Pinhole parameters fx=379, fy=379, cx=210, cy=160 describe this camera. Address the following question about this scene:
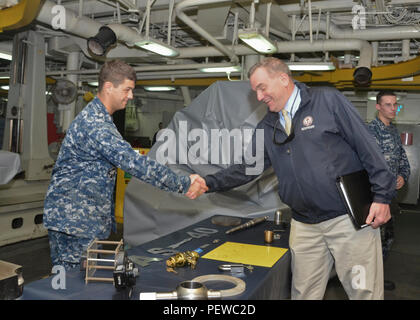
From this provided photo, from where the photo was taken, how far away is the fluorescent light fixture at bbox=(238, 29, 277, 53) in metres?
4.49

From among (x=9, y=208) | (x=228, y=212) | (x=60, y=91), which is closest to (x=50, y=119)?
(x=60, y=91)

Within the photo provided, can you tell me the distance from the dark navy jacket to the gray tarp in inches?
63.6

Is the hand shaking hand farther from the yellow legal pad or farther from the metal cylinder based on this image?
the metal cylinder

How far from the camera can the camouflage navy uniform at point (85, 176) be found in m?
2.04

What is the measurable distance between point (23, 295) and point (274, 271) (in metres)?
1.09

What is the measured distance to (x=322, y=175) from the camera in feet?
6.01

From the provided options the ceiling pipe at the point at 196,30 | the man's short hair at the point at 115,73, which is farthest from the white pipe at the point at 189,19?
the man's short hair at the point at 115,73

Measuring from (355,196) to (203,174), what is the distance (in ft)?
6.82

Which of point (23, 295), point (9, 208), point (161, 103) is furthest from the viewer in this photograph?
point (161, 103)

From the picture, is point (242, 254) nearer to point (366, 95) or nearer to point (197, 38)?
point (197, 38)

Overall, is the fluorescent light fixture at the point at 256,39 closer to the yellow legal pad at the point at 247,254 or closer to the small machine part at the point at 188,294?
the yellow legal pad at the point at 247,254

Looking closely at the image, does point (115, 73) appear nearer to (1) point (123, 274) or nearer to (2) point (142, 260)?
(2) point (142, 260)

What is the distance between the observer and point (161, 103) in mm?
16891

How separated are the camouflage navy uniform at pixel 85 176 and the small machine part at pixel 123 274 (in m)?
0.69
